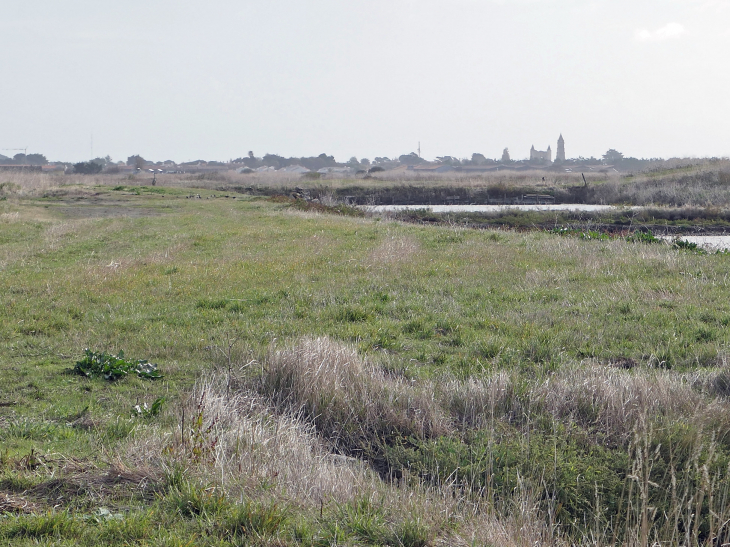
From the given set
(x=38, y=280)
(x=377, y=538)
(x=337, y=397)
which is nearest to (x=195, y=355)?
(x=337, y=397)

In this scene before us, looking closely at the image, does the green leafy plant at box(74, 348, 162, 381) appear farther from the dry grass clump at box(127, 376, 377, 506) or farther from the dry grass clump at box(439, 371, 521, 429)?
the dry grass clump at box(439, 371, 521, 429)

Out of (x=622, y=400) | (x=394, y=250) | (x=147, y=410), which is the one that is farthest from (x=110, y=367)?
(x=394, y=250)

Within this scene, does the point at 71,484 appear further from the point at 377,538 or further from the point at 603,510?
the point at 603,510

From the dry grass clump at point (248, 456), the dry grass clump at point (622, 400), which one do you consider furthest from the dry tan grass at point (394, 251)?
the dry grass clump at point (248, 456)

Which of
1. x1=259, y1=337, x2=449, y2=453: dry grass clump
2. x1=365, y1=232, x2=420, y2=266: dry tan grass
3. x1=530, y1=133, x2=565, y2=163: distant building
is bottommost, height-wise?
x1=259, y1=337, x2=449, y2=453: dry grass clump

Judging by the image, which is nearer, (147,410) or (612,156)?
(147,410)

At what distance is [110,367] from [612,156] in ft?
558

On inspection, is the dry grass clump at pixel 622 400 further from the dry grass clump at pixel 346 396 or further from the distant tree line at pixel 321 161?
the distant tree line at pixel 321 161

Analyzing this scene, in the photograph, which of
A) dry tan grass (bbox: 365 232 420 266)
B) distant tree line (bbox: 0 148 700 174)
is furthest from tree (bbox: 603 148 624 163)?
dry tan grass (bbox: 365 232 420 266)

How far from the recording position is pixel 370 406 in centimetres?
585

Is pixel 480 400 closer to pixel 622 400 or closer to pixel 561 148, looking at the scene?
pixel 622 400

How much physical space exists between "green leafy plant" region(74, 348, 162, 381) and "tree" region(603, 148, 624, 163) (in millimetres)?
162415

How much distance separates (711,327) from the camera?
8133 mm

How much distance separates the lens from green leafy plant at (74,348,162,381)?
649 cm
